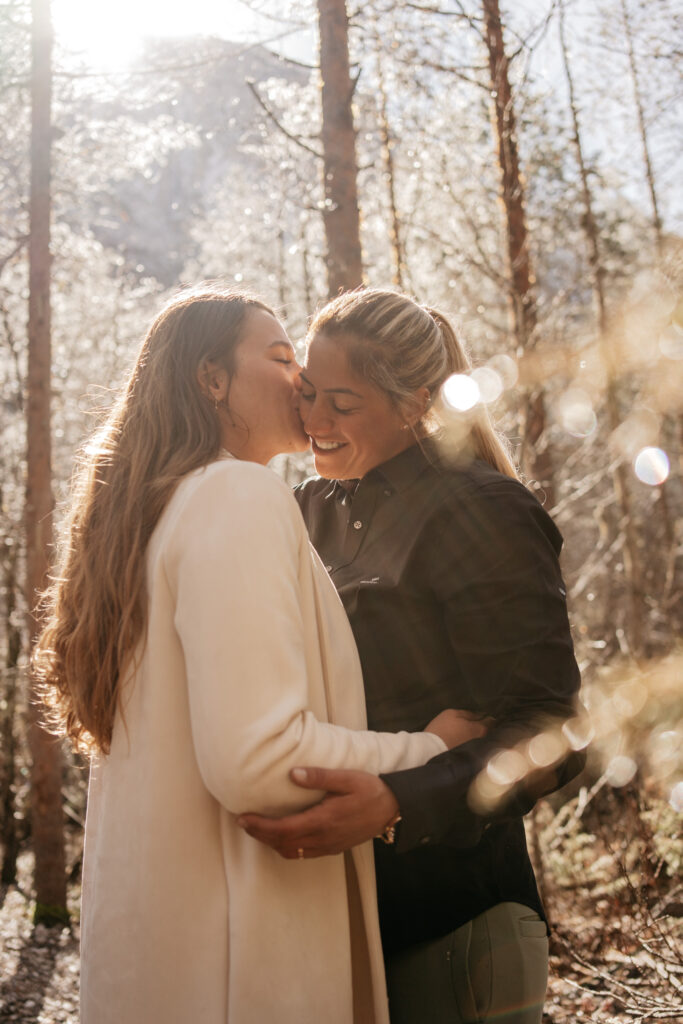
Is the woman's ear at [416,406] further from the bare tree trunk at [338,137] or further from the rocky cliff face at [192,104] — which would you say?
the rocky cliff face at [192,104]

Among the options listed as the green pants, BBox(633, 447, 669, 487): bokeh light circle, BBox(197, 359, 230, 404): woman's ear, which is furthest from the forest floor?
BBox(633, 447, 669, 487): bokeh light circle

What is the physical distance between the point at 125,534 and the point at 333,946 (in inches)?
33.8

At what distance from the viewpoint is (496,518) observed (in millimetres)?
1738

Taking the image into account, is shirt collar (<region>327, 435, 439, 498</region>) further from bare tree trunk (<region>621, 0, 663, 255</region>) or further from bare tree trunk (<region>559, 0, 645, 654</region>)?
bare tree trunk (<region>559, 0, 645, 654</region>)

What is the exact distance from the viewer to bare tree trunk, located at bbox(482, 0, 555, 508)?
19.6ft

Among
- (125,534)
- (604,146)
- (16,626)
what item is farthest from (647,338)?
(125,534)

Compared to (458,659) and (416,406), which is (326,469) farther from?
(458,659)

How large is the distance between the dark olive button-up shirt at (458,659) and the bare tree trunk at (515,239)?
3420 millimetres

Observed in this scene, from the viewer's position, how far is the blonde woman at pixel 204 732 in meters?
1.43

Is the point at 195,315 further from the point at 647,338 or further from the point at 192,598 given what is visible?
the point at 647,338

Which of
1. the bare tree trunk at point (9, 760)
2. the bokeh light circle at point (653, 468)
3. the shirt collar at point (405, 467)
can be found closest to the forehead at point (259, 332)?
the shirt collar at point (405, 467)

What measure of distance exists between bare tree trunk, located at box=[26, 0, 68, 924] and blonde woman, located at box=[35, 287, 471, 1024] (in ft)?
20.2

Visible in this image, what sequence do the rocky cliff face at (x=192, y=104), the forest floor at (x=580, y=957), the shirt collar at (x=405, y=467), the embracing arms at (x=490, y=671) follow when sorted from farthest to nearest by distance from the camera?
the rocky cliff face at (x=192, y=104), the forest floor at (x=580, y=957), the shirt collar at (x=405, y=467), the embracing arms at (x=490, y=671)

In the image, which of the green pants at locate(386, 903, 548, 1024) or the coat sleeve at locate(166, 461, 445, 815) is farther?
the green pants at locate(386, 903, 548, 1024)
